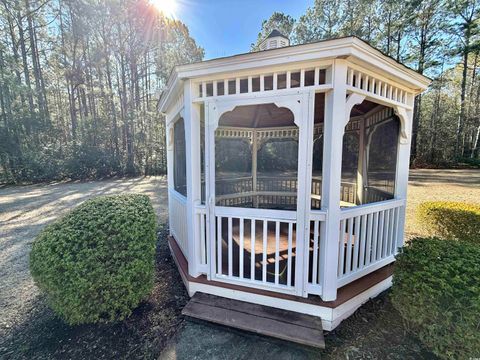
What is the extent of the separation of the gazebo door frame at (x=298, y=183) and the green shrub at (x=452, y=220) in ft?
12.2

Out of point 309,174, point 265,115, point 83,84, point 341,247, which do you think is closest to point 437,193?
point 265,115

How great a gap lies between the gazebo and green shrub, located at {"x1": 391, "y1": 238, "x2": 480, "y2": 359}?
58cm

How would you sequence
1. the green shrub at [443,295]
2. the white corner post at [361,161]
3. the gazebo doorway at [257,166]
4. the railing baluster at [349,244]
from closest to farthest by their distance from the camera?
the green shrub at [443,295] → the railing baluster at [349,244] → the white corner post at [361,161] → the gazebo doorway at [257,166]

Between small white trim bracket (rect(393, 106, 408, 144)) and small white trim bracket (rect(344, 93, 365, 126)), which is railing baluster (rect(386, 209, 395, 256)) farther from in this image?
small white trim bracket (rect(344, 93, 365, 126))

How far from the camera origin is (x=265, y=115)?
16.4ft

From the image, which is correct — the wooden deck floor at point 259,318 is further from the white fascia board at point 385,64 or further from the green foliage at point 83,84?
the green foliage at point 83,84

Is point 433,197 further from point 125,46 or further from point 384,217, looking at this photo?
point 125,46

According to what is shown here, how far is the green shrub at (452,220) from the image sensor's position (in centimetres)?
401

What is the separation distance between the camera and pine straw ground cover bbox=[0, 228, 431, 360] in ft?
6.82

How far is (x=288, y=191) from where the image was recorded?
232 inches

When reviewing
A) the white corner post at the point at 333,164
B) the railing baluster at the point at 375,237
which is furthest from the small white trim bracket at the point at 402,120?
the railing baluster at the point at 375,237

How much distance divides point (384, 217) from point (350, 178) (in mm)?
1323

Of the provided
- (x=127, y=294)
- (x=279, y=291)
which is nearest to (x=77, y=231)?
(x=127, y=294)

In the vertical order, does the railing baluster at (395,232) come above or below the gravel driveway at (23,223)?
above
